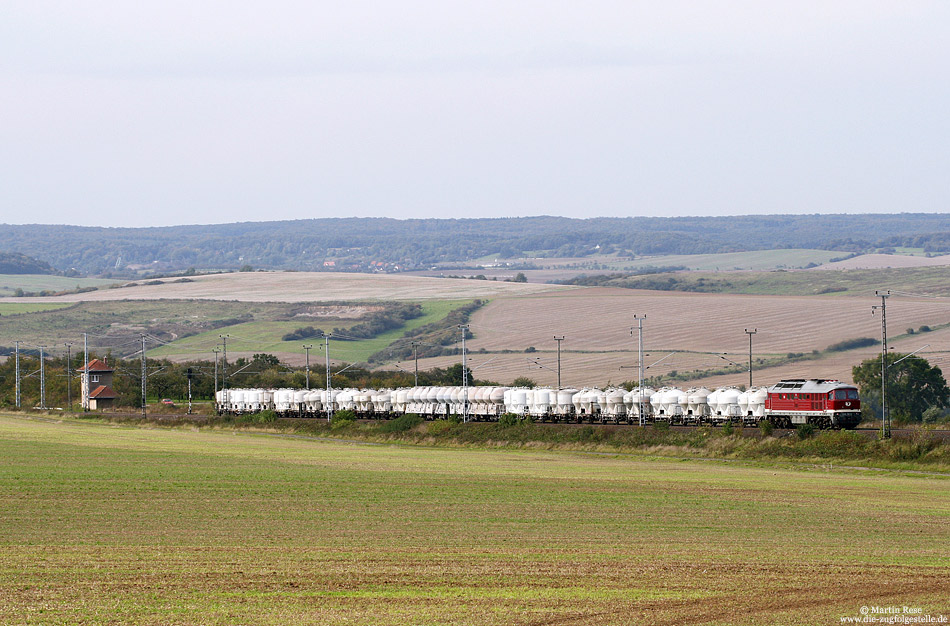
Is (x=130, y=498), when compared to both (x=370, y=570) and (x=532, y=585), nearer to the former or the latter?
(x=370, y=570)

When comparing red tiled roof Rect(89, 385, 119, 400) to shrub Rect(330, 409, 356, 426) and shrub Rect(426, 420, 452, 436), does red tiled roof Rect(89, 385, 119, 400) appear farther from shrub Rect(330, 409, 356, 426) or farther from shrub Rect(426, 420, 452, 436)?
shrub Rect(426, 420, 452, 436)

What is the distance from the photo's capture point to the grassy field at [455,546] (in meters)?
24.8

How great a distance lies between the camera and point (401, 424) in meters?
114

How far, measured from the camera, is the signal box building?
520ft

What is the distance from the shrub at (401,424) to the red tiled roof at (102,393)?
58.5 metres

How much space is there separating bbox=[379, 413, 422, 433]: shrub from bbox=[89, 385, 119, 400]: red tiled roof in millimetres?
58542

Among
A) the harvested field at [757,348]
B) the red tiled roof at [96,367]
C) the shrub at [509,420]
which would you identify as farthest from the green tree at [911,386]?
the red tiled roof at [96,367]

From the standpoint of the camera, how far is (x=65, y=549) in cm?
3138

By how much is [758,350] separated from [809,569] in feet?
481

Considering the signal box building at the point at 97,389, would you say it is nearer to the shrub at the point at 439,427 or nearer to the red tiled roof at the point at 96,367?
the red tiled roof at the point at 96,367

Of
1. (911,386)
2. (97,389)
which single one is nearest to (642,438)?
(911,386)

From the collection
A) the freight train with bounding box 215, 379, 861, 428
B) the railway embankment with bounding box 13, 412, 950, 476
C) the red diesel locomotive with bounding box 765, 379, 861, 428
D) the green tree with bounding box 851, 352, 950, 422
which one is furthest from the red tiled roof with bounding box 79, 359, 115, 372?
the red diesel locomotive with bounding box 765, 379, 861, 428

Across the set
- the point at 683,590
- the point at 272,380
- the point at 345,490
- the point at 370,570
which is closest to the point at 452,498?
the point at 345,490

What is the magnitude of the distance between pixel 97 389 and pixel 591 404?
78584 mm
